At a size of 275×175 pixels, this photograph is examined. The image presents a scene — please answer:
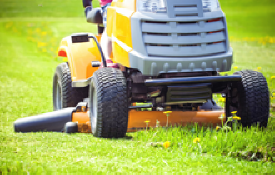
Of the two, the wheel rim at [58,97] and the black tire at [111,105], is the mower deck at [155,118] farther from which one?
the wheel rim at [58,97]

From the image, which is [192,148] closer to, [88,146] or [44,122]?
[88,146]

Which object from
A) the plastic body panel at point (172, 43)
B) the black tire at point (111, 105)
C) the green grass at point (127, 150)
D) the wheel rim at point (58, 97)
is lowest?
the wheel rim at point (58, 97)

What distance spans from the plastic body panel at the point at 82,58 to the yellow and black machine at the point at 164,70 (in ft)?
1.65

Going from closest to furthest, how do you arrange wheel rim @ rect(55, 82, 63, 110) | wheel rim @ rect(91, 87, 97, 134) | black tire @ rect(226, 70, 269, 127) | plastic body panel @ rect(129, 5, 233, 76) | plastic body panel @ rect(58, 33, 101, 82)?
plastic body panel @ rect(129, 5, 233, 76)
wheel rim @ rect(91, 87, 97, 134)
black tire @ rect(226, 70, 269, 127)
plastic body panel @ rect(58, 33, 101, 82)
wheel rim @ rect(55, 82, 63, 110)

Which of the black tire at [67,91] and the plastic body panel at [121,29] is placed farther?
the black tire at [67,91]

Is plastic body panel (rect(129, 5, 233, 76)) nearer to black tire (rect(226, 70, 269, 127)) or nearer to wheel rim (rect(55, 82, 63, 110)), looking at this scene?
black tire (rect(226, 70, 269, 127))

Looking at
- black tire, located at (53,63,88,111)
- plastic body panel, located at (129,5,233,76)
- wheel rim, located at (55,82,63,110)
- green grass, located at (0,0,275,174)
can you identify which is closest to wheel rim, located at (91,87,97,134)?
green grass, located at (0,0,275,174)

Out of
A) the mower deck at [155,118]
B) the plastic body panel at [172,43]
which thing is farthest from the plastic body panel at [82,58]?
the plastic body panel at [172,43]

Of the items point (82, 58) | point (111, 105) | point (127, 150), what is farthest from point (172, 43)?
point (82, 58)

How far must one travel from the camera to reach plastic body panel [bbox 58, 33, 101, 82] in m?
4.16

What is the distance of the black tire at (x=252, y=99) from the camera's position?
366cm

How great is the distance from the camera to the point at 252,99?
3.66 meters

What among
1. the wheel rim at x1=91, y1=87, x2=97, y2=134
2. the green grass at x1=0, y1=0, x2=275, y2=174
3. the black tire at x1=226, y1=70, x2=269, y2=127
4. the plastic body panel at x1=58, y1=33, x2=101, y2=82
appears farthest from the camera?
the plastic body panel at x1=58, y1=33, x2=101, y2=82

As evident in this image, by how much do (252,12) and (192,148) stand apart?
1782cm
